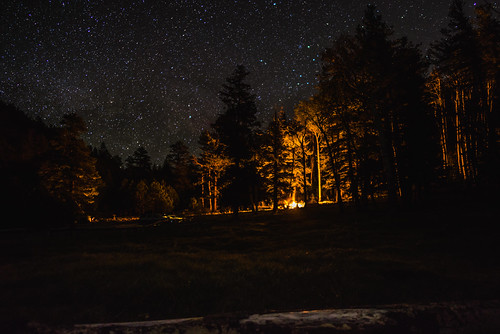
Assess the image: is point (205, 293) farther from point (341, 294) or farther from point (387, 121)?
point (387, 121)

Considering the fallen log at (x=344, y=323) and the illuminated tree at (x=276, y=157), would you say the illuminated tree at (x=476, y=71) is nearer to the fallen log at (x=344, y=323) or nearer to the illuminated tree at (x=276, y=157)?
the illuminated tree at (x=276, y=157)

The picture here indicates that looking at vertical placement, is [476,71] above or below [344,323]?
above

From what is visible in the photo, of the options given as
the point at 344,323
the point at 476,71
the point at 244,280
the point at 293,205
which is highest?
the point at 476,71

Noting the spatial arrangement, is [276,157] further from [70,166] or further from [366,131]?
[70,166]

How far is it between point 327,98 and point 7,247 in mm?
24973

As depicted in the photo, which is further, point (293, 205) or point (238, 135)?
point (293, 205)

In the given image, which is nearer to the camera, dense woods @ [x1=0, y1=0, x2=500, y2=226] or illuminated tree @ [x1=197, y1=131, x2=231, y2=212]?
dense woods @ [x1=0, y1=0, x2=500, y2=226]

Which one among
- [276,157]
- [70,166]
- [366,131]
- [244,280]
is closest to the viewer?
[244,280]

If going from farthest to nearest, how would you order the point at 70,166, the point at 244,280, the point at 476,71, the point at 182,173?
the point at 182,173 < the point at 70,166 < the point at 476,71 < the point at 244,280

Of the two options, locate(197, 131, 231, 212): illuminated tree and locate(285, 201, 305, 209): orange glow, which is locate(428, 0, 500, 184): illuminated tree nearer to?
locate(285, 201, 305, 209): orange glow

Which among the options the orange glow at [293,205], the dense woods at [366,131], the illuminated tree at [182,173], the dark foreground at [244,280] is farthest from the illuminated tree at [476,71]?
Answer: the illuminated tree at [182,173]

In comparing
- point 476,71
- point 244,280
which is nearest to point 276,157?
point 476,71

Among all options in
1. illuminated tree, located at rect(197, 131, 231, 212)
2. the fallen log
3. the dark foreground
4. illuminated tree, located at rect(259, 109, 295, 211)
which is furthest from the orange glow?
the fallen log

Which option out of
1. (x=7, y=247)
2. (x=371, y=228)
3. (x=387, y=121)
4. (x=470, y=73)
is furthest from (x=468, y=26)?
(x=7, y=247)
